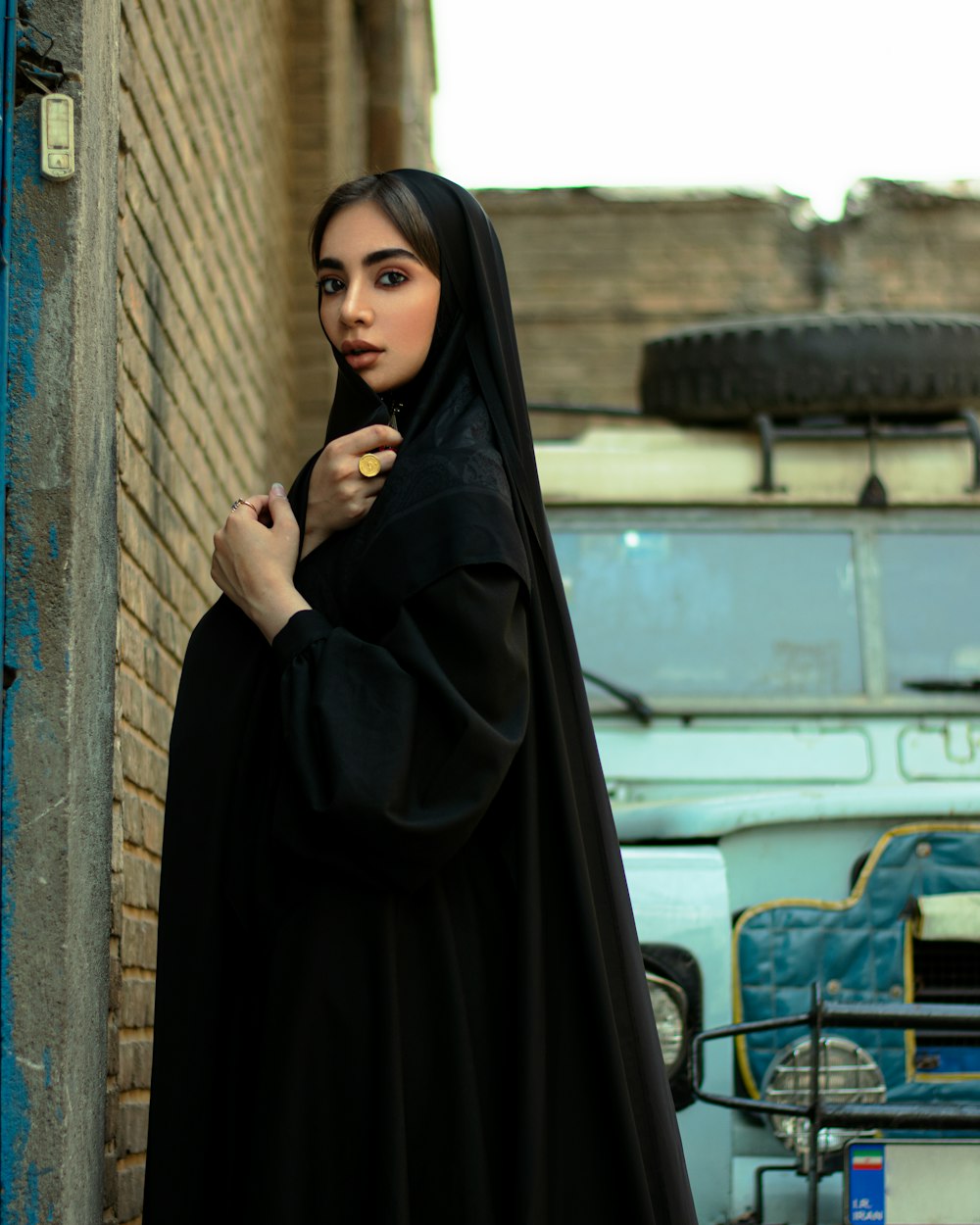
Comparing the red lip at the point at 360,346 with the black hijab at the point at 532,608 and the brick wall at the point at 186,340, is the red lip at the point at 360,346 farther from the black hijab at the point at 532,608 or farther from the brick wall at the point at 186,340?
the brick wall at the point at 186,340

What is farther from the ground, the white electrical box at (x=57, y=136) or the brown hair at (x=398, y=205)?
the white electrical box at (x=57, y=136)

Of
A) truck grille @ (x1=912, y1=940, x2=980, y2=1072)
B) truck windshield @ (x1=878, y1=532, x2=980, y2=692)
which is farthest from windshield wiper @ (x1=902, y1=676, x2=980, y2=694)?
truck grille @ (x1=912, y1=940, x2=980, y2=1072)

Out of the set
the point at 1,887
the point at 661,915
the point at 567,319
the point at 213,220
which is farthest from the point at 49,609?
the point at 567,319

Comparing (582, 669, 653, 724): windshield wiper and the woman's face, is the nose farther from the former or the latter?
(582, 669, 653, 724): windshield wiper

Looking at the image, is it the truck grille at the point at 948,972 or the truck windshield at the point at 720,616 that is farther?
the truck windshield at the point at 720,616

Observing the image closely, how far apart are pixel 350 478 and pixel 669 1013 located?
128 cm

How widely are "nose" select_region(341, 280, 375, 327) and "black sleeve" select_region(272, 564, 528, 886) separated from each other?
0.36m

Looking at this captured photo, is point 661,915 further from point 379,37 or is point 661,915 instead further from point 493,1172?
point 379,37

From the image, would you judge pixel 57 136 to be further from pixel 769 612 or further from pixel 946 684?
pixel 946 684

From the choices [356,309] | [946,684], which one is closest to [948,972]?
[946,684]

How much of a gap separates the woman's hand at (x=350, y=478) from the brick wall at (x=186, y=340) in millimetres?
650

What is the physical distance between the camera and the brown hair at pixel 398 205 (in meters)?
1.96

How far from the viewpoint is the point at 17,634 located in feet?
6.33

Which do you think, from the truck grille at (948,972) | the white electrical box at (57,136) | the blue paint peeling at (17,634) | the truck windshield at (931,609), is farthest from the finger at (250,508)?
the truck windshield at (931,609)
